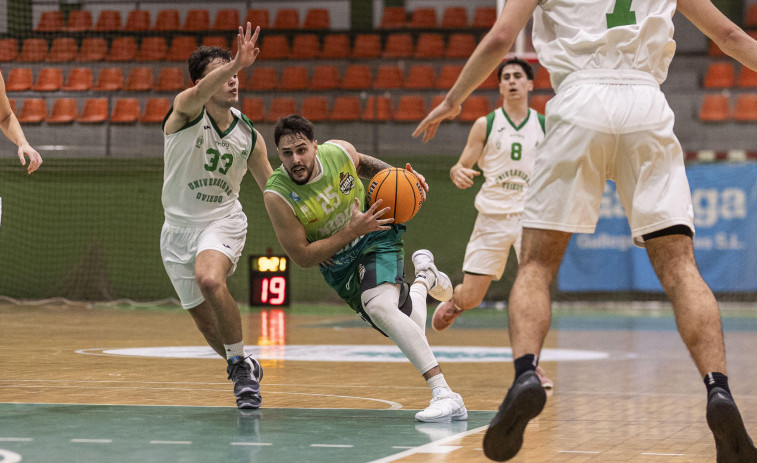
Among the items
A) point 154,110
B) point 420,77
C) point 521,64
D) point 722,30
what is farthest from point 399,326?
point 154,110

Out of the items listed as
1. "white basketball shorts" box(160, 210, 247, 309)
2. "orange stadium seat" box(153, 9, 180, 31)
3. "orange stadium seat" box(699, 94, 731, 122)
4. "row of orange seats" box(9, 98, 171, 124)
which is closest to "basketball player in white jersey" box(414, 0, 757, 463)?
"white basketball shorts" box(160, 210, 247, 309)

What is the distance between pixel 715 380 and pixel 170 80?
1719 centimetres

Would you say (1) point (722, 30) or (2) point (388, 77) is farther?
(2) point (388, 77)

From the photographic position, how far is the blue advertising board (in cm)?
1695

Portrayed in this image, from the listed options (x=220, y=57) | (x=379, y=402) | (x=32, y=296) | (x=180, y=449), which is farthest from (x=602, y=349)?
(x=32, y=296)

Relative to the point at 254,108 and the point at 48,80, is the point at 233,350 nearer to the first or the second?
the point at 254,108

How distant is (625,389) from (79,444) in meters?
4.15

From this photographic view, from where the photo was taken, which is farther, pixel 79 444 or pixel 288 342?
pixel 288 342

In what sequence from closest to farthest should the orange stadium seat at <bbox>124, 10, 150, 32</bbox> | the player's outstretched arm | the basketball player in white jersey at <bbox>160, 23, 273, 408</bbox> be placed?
the player's outstretched arm
the basketball player in white jersey at <bbox>160, 23, 273, 408</bbox>
the orange stadium seat at <bbox>124, 10, 150, 32</bbox>

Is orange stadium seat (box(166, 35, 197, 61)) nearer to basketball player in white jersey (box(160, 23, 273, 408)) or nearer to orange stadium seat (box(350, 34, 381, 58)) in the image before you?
orange stadium seat (box(350, 34, 381, 58))

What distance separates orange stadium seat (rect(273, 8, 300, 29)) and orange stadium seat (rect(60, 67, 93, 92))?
3816 mm

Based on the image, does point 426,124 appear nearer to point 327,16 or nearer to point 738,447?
point 738,447

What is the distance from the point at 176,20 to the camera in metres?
21.1

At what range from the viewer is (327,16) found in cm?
2102
